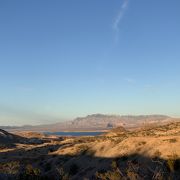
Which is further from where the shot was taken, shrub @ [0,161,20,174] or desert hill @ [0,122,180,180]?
shrub @ [0,161,20,174]

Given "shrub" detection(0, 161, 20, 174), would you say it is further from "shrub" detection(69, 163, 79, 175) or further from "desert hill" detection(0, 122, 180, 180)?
"shrub" detection(69, 163, 79, 175)

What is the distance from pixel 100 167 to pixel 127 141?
6.67m

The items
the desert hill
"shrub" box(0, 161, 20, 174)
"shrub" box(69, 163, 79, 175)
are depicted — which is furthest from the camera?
"shrub" box(69, 163, 79, 175)

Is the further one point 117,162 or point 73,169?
point 73,169

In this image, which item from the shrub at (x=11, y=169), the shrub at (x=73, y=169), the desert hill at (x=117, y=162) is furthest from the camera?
the shrub at (x=73, y=169)

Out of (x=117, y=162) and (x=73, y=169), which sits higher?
(x=117, y=162)

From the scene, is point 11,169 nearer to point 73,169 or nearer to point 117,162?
point 73,169

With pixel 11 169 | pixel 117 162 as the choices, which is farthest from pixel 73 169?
pixel 11 169

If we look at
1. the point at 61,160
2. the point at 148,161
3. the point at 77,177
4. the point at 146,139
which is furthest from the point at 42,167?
the point at 148,161

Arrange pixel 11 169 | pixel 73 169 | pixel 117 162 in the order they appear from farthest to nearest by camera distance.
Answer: pixel 73 169 < pixel 11 169 < pixel 117 162

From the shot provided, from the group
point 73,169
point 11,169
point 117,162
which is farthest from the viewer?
point 73,169

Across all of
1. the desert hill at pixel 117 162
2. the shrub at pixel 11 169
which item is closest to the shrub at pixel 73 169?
the desert hill at pixel 117 162

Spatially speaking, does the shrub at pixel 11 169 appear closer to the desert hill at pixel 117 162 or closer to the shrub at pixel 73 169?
the desert hill at pixel 117 162

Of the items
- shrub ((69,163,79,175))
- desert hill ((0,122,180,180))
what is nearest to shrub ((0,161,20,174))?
desert hill ((0,122,180,180))
